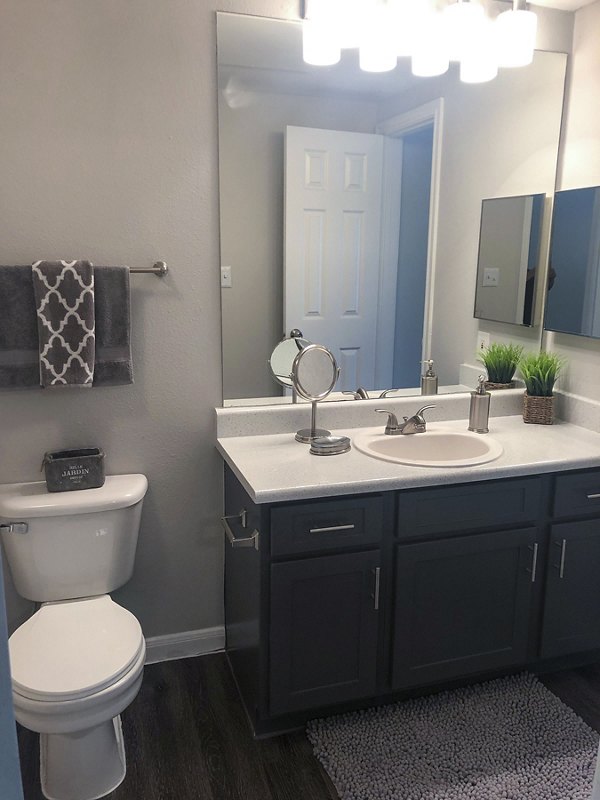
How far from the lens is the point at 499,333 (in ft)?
8.65

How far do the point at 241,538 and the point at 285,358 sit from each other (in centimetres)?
62

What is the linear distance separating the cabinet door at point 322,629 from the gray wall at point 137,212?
57 centimetres

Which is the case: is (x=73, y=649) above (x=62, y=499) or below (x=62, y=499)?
below

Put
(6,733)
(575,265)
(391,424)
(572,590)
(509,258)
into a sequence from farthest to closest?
(509,258), (575,265), (391,424), (572,590), (6,733)

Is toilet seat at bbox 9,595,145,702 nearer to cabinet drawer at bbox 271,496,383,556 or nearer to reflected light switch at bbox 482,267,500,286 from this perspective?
cabinet drawer at bbox 271,496,383,556

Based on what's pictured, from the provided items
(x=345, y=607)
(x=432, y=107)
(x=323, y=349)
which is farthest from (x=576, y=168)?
(x=345, y=607)

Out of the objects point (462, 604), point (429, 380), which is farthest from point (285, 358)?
point (462, 604)

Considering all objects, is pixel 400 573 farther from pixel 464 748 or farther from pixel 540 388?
pixel 540 388

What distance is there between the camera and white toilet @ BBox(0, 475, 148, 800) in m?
1.65

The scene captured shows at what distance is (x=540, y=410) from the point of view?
2.50 metres

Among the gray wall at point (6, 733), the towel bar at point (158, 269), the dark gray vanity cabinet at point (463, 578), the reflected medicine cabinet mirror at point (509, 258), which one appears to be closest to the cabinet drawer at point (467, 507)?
the dark gray vanity cabinet at point (463, 578)

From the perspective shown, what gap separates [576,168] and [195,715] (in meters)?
2.28

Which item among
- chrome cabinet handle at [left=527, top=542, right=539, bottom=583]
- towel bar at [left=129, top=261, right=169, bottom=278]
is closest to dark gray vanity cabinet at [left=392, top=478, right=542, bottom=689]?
chrome cabinet handle at [left=527, top=542, right=539, bottom=583]

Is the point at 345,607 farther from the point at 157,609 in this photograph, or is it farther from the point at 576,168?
the point at 576,168
